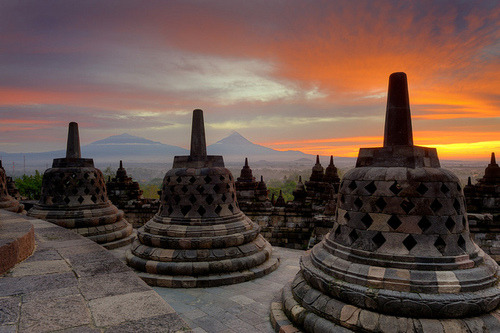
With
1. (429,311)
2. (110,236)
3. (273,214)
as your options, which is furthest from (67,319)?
(273,214)

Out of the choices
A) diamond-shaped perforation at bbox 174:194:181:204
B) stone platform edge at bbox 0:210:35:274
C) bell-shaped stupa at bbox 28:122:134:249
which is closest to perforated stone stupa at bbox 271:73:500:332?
stone platform edge at bbox 0:210:35:274

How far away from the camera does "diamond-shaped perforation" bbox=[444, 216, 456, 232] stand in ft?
12.5

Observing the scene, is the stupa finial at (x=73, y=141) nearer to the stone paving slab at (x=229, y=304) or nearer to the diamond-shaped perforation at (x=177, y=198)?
the diamond-shaped perforation at (x=177, y=198)

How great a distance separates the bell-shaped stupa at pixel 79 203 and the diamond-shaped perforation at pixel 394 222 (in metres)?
7.50

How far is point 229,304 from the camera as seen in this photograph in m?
5.32

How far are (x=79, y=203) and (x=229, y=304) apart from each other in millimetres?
6025

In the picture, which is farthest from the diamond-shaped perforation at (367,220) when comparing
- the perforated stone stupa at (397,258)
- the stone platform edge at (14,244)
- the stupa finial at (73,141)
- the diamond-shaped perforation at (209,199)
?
the stupa finial at (73,141)

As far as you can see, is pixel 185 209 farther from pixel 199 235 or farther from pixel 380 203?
pixel 380 203

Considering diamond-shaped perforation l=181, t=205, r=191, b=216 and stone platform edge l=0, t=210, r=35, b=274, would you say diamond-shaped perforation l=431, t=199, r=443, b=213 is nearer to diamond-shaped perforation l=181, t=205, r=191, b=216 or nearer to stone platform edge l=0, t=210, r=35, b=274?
stone platform edge l=0, t=210, r=35, b=274

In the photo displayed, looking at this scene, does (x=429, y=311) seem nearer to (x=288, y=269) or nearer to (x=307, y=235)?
(x=288, y=269)

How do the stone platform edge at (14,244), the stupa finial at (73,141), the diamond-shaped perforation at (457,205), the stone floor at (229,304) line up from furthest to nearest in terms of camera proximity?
the stupa finial at (73,141) → the stone floor at (229,304) → the diamond-shaped perforation at (457,205) → the stone platform edge at (14,244)

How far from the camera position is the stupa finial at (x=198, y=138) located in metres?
7.60

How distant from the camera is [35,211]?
9.30 meters

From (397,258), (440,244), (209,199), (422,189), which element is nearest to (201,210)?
(209,199)
